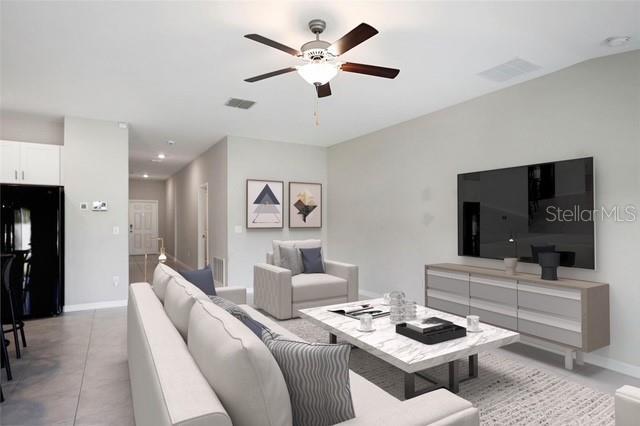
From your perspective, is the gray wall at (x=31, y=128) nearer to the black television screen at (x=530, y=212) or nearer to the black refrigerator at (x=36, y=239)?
the black refrigerator at (x=36, y=239)

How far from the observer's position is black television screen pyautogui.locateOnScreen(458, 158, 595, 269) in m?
3.19

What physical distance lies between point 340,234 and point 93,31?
4.87 meters

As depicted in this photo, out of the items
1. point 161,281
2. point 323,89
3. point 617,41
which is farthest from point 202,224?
point 617,41

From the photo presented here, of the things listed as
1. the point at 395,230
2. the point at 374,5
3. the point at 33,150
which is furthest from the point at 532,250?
the point at 33,150

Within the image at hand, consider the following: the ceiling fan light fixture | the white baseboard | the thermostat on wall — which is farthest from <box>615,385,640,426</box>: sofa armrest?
the thermostat on wall

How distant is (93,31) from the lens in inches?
107

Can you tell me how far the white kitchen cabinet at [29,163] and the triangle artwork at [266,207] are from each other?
290 cm

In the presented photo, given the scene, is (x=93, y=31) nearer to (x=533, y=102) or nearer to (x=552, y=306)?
(x=533, y=102)

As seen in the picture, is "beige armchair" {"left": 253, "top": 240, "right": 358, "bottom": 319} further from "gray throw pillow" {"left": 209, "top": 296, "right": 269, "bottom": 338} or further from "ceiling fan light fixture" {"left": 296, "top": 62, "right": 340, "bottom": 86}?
"ceiling fan light fixture" {"left": 296, "top": 62, "right": 340, "bottom": 86}

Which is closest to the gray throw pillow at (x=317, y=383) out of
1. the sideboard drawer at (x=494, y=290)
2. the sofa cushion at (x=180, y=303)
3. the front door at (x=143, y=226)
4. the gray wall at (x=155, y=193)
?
the sofa cushion at (x=180, y=303)

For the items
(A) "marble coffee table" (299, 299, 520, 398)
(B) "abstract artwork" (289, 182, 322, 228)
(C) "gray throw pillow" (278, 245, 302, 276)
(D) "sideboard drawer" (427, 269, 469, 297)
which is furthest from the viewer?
(B) "abstract artwork" (289, 182, 322, 228)

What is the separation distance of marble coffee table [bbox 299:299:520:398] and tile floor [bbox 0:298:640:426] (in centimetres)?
90

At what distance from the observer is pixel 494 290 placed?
11.5 ft

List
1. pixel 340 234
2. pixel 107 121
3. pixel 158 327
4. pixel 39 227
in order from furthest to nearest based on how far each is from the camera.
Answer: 1. pixel 340 234
2. pixel 107 121
3. pixel 39 227
4. pixel 158 327
